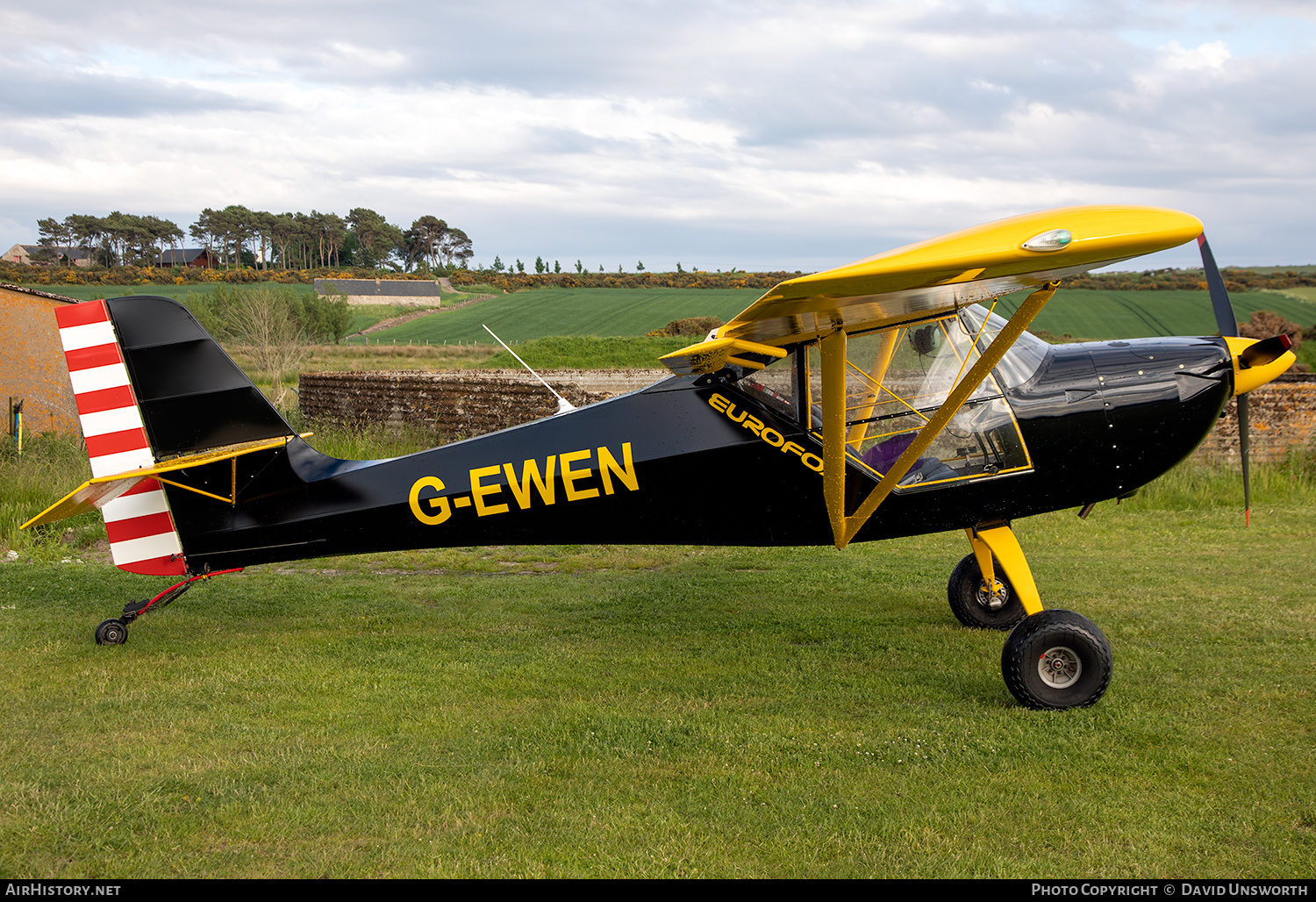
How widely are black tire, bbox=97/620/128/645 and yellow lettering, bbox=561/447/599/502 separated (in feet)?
11.4

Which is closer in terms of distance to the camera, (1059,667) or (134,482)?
(1059,667)

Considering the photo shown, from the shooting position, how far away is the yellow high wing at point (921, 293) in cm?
389

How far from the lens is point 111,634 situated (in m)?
6.24

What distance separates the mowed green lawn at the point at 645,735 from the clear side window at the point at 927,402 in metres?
1.42

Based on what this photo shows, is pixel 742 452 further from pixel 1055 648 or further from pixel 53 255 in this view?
pixel 53 255

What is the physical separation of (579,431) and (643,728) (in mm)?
2097

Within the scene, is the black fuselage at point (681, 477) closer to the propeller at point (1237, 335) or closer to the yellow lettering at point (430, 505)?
the yellow lettering at point (430, 505)

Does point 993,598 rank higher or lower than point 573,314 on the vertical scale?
lower

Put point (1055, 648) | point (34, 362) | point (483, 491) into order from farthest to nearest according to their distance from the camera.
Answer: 1. point (34, 362)
2. point (483, 491)
3. point (1055, 648)

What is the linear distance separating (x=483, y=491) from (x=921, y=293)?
3136mm

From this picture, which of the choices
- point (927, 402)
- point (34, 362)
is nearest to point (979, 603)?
point (927, 402)

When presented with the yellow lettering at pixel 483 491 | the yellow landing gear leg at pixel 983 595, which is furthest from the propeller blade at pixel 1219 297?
the yellow lettering at pixel 483 491

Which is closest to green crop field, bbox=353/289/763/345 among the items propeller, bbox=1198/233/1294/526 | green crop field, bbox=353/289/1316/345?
green crop field, bbox=353/289/1316/345

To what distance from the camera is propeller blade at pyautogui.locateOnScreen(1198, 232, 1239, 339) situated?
5.82m
